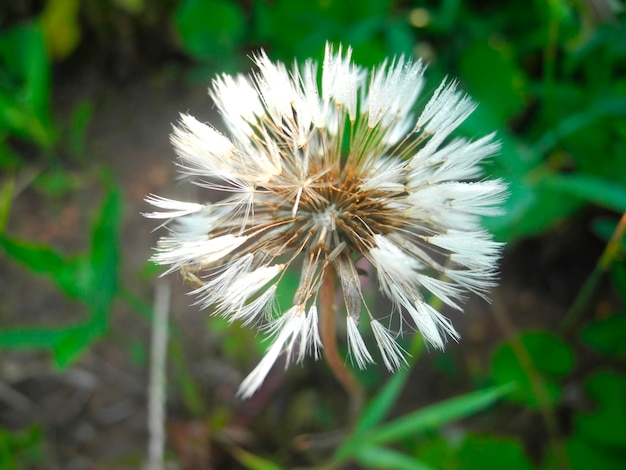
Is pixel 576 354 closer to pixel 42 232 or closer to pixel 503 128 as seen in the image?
pixel 503 128

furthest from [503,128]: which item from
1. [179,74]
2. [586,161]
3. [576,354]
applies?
[179,74]

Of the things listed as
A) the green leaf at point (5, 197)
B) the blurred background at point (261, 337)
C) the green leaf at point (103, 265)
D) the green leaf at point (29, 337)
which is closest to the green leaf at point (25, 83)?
the blurred background at point (261, 337)

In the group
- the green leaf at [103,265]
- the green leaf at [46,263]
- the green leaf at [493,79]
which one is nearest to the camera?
the green leaf at [46,263]

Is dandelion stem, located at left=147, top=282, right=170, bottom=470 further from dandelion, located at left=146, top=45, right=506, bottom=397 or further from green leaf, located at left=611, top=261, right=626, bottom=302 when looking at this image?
green leaf, located at left=611, top=261, right=626, bottom=302

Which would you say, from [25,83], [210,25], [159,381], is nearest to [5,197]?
[25,83]

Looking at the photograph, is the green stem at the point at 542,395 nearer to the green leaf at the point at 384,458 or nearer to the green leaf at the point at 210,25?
the green leaf at the point at 384,458
